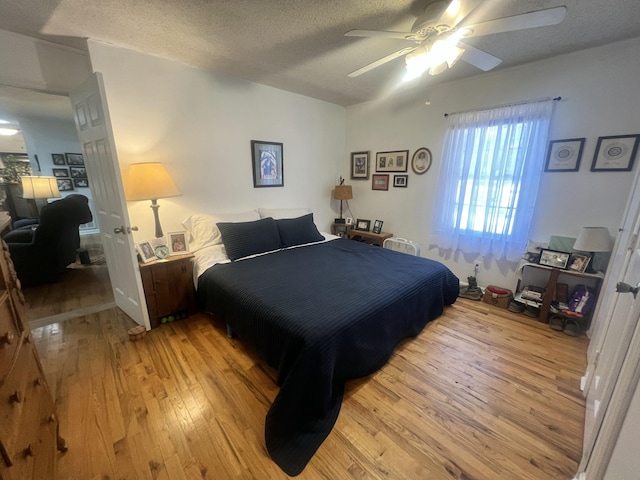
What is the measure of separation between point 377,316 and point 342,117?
10.8ft

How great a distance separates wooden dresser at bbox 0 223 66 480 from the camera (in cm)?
73

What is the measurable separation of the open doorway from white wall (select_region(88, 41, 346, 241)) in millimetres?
754

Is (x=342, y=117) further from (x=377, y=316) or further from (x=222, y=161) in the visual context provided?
(x=377, y=316)

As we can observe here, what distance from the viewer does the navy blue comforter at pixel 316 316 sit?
1327 mm

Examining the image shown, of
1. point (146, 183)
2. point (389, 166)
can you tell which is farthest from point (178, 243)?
point (389, 166)

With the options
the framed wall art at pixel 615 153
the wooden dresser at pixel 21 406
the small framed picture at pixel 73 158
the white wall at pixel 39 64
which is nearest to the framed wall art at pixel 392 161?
the framed wall art at pixel 615 153

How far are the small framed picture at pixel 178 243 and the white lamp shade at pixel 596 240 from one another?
351 centimetres

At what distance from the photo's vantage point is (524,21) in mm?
1255

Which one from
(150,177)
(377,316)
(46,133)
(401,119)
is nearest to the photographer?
(377,316)

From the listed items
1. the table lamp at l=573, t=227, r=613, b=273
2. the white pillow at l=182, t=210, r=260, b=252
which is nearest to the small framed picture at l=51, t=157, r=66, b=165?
the white pillow at l=182, t=210, r=260, b=252

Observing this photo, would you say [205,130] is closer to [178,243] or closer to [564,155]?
[178,243]

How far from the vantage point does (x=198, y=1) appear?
1523 mm

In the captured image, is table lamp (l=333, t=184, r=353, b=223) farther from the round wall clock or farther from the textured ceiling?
the round wall clock

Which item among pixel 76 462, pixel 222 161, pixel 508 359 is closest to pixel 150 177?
pixel 222 161
